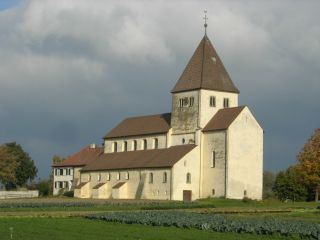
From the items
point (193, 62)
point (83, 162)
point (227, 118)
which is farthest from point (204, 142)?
point (83, 162)

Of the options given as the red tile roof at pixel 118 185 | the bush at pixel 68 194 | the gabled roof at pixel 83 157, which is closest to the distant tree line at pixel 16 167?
the gabled roof at pixel 83 157

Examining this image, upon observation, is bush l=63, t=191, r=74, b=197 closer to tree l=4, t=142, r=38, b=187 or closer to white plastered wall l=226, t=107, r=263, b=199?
white plastered wall l=226, t=107, r=263, b=199

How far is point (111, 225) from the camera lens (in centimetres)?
3988

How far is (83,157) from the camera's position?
120 meters

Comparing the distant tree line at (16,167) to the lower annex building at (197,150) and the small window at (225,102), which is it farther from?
the small window at (225,102)

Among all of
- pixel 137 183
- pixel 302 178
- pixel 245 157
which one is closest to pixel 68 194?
pixel 137 183

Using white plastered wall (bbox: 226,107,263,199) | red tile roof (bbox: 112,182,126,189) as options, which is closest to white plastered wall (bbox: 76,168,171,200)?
red tile roof (bbox: 112,182,126,189)

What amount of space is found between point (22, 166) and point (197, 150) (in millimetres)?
63791

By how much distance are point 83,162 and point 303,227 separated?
275ft

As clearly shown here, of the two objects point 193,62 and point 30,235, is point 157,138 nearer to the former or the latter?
point 193,62

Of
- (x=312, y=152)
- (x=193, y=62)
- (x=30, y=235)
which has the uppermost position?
(x=193, y=62)

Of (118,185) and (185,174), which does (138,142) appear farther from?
(185,174)

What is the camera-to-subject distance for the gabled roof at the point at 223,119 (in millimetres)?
90688

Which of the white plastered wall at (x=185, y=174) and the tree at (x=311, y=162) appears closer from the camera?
the tree at (x=311, y=162)
